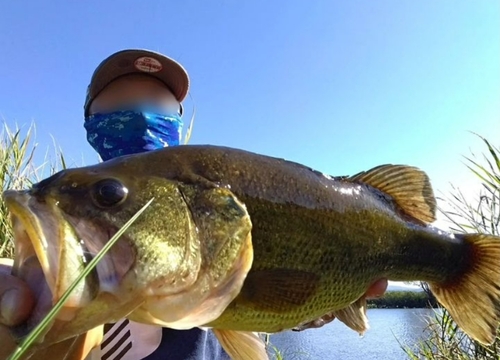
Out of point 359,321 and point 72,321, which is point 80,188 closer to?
point 72,321

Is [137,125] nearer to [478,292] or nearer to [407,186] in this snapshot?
[407,186]

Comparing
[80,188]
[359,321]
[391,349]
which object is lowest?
[391,349]

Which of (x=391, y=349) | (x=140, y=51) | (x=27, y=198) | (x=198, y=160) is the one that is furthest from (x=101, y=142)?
(x=391, y=349)

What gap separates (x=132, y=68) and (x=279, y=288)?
2.55m

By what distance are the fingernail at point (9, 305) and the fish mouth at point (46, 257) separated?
0.10ft

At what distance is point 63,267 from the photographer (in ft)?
3.88

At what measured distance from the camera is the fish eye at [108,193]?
1413mm

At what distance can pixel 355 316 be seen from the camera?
2143 millimetres

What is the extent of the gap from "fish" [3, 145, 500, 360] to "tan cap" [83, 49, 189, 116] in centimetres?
207

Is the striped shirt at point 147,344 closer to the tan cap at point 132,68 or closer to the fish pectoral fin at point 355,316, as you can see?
the fish pectoral fin at point 355,316

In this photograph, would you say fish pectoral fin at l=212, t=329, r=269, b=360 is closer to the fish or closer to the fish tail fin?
the fish

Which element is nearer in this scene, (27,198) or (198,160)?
(27,198)

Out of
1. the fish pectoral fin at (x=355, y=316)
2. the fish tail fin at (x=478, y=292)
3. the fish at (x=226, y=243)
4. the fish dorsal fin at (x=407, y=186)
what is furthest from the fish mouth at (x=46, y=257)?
the fish tail fin at (x=478, y=292)

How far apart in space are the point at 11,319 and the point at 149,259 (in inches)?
14.2
